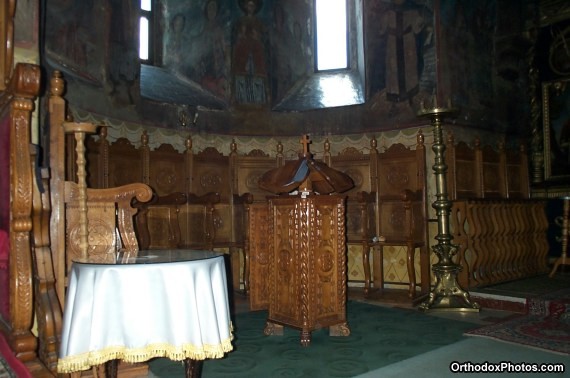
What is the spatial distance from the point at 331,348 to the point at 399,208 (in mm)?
3378

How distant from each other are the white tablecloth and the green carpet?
4.37 ft

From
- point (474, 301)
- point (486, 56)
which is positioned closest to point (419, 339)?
point (474, 301)

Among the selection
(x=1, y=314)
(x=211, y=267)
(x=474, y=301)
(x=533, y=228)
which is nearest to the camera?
(x=211, y=267)

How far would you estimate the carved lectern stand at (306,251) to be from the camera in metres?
4.16

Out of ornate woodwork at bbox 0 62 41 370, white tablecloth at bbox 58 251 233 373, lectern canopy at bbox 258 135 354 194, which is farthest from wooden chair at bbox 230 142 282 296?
white tablecloth at bbox 58 251 233 373

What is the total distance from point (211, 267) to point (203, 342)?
349 mm

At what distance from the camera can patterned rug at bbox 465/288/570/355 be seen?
12.9 ft

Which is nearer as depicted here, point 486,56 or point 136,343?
point 136,343

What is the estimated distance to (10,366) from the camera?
2.03 meters

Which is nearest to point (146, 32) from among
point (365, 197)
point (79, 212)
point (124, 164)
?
point (124, 164)

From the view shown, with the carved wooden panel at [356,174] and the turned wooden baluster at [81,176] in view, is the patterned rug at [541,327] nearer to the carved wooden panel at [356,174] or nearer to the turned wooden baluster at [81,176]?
the carved wooden panel at [356,174]

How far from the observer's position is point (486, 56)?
7.99m

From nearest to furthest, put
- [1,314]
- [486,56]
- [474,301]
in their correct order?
1. [1,314]
2. [474,301]
3. [486,56]

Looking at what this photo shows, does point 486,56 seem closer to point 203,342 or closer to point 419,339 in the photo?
point 419,339
